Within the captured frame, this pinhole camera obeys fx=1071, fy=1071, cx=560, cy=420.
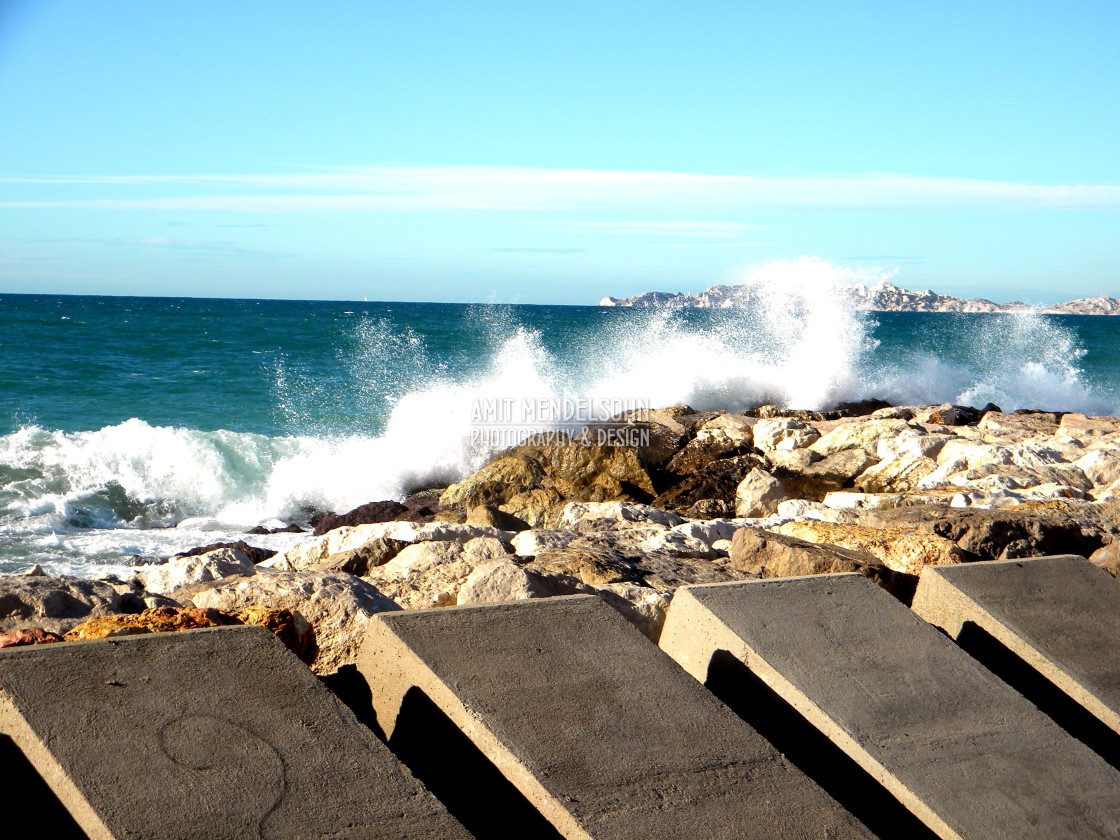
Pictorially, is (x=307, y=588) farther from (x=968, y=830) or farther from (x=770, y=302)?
(x=770, y=302)

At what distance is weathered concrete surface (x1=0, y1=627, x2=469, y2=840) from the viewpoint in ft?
5.34

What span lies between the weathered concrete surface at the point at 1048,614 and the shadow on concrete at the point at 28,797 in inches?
79.0

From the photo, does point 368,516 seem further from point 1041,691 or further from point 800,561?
point 1041,691

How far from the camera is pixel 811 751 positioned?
216cm

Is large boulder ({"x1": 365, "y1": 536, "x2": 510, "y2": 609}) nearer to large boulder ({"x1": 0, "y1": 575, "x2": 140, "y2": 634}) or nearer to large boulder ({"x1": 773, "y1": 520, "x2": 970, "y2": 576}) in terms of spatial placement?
large boulder ({"x1": 0, "y1": 575, "x2": 140, "y2": 634})

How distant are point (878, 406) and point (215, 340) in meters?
26.2

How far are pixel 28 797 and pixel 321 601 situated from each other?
1.49 metres

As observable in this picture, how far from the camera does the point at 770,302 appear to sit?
2216cm

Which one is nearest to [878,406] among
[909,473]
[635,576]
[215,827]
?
[909,473]

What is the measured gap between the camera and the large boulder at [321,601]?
10.2 ft

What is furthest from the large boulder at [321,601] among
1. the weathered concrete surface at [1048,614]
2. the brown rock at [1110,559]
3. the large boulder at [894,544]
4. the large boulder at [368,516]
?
the large boulder at [368,516]

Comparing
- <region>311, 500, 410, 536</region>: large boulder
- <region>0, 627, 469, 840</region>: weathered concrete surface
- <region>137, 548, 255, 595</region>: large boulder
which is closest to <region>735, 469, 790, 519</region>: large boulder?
<region>311, 500, 410, 536</region>: large boulder

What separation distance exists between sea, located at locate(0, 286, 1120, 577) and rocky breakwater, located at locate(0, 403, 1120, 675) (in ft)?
6.03

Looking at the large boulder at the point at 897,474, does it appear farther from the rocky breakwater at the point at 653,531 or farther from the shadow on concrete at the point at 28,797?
the shadow on concrete at the point at 28,797
